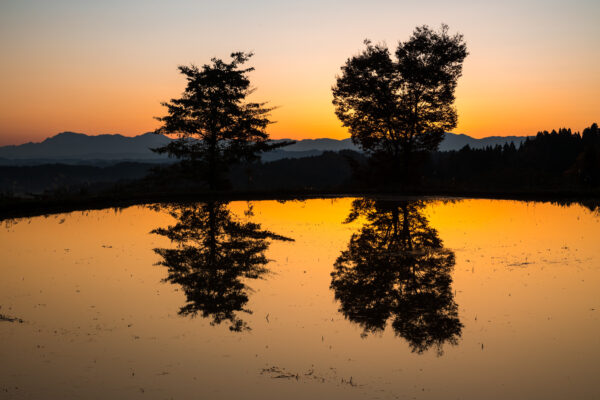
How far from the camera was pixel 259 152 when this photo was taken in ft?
139

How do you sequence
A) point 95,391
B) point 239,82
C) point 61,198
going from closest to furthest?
point 95,391 < point 61,198 < point 239,82

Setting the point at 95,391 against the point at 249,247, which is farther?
the point at 249,247

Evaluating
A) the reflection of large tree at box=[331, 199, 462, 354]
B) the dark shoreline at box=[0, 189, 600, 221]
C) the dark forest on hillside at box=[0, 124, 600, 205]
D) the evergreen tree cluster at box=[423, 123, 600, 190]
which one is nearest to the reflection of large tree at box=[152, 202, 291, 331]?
the reflection of large tree at box=[331, 199, 462, 354]

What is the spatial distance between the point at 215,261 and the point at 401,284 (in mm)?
5901

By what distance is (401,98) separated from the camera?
1684 inches

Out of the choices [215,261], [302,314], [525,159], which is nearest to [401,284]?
[302,314]

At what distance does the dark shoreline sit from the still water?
27.5 ft

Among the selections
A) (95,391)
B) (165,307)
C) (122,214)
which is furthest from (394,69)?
(95,391)

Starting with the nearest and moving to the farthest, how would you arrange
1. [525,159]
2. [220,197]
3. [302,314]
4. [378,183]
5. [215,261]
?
[302,314] → [215,261] → [220,197] → [378,183] → [525,159]

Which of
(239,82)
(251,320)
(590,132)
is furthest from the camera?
(590,132)

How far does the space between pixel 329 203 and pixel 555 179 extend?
24.4 m

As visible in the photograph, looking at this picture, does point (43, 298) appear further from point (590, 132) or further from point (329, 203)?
point (590, 132)

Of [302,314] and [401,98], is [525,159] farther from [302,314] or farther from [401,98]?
[302,314]

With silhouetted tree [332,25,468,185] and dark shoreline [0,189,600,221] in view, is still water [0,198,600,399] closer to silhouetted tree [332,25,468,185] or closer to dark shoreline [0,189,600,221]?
dark shoreline [0,189,600,221]
